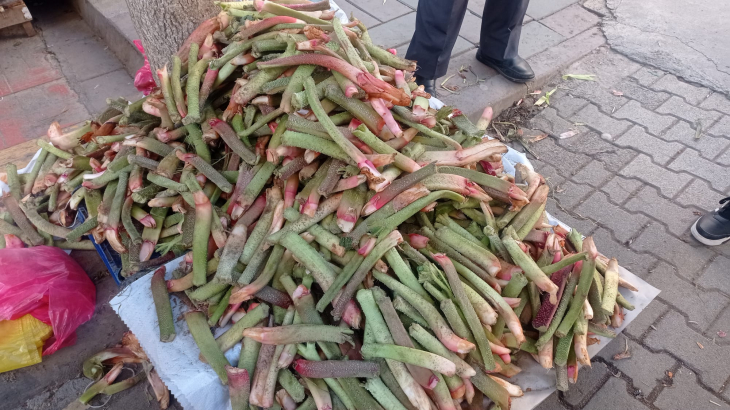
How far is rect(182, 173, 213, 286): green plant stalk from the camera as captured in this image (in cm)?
210

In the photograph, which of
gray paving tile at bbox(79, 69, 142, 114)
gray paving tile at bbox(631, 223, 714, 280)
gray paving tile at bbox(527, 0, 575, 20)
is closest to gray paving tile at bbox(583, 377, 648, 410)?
gray paving tile at bbox(631, 223, 714, 280)

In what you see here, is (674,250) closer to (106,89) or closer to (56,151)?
(56,151)

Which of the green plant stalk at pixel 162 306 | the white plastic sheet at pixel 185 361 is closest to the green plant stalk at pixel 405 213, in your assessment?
the white plastic sheet at pixel 185 361

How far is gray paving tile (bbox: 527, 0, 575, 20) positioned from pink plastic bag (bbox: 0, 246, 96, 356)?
453 cm

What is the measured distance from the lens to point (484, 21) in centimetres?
411

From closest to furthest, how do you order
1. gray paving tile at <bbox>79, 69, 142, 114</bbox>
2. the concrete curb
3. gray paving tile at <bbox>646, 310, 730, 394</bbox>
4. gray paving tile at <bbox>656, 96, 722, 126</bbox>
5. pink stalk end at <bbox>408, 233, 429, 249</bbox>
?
pink stalk end at <bbox>408, 233, 429, 249</bbox>
gray paving tile at <bbox>646, 310, 730, 394</bbox>
gray paving tile at <bbox>656, 96, 722, 126</bbox>
gray paving tile at <bbox>79, 69, 142, 114</bbox>
the concrete curb

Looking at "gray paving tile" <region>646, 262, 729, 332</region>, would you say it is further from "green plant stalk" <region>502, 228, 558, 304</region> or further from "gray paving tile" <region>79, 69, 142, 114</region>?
"gray paving tile" <region>79, 69, 142, 114</region>

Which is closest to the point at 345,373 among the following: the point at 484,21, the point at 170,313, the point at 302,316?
the point at 302,316

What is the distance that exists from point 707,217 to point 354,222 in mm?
2435

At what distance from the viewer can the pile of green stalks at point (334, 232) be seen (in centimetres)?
188

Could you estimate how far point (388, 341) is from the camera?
6.11 ft

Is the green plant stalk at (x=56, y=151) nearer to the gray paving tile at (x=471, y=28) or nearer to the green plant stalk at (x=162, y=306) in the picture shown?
the green plant stalk at (x=162, y=306)

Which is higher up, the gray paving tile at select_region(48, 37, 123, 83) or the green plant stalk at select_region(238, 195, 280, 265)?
the green plant stalk at select_region(238, 195, 280, 265)

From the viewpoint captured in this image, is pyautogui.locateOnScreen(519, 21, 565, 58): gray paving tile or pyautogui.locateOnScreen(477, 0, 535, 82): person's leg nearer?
pyautogui.locateOnScreen(477, 0, 535, 82): person's leg
